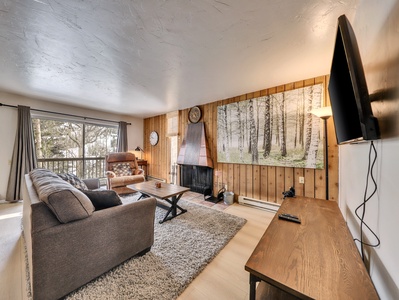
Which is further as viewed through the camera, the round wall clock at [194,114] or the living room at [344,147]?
the round wall clock at [194,114]

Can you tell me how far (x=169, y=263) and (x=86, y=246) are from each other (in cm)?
76

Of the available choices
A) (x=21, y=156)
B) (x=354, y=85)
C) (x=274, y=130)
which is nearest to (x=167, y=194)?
(x=274, y=130)

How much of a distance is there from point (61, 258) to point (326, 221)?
1994 mm

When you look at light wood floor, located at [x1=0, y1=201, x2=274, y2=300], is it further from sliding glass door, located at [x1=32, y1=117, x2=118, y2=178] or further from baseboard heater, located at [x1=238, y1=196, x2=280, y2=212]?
sliding glass door, located at [x1=32, y1=117, x2=118, y2=178]

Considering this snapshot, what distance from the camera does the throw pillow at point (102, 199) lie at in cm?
144

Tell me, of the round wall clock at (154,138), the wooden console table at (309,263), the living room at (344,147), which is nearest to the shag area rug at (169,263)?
the wooden console table at (309,263)

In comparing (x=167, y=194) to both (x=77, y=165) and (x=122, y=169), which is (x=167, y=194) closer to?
(x=122, y=169)

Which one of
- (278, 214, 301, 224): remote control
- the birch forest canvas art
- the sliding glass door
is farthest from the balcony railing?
(278, 214, 301, 224): remote control

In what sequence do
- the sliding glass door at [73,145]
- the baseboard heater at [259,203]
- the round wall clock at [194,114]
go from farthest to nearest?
the round wall clock at [194,114] < the sliding glass door at [73,145] < the baseboard heater at [259,203]

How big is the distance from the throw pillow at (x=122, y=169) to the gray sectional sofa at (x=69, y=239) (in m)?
2.68

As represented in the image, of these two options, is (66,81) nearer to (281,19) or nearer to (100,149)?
(100,149)

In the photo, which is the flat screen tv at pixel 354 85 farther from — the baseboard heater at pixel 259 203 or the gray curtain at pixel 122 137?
the gray curtain at pixel 122 137

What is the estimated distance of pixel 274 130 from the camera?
2.80 m

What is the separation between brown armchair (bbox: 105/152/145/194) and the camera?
3.58m
